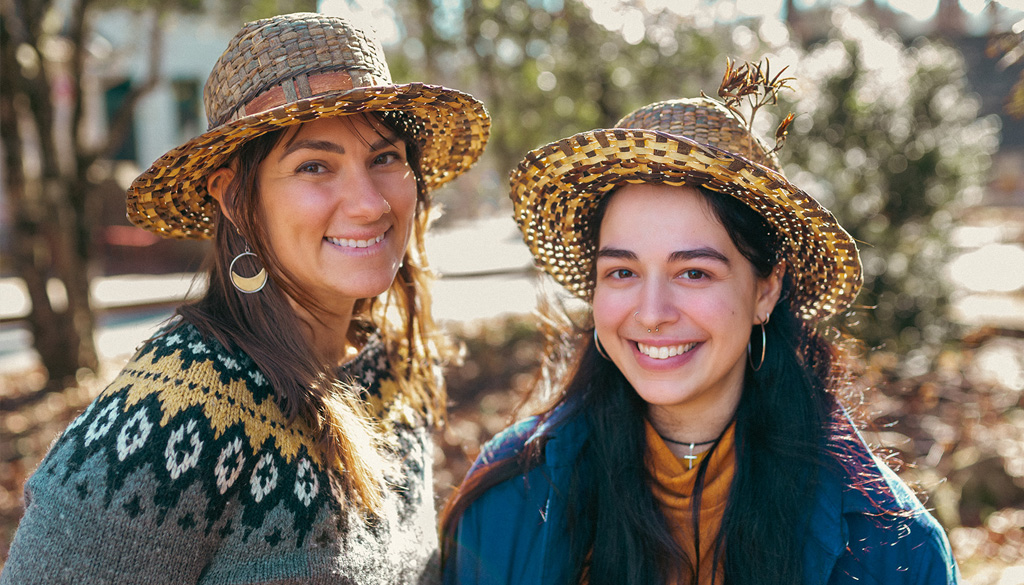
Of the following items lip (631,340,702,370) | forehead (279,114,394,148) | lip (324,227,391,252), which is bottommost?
lip (631,340,702,370)

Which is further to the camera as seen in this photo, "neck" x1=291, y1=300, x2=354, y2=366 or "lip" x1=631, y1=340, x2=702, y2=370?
"neck" x1=291, y1=300, x2=354, y2=366

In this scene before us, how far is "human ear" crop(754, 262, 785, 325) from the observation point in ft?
6.70

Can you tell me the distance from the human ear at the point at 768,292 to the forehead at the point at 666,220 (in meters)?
0.21

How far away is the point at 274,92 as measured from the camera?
1.85 metres

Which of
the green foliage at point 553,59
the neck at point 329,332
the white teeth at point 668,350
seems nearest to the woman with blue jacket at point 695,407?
the white teeth at point 668,350

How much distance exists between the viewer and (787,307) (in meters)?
2.21

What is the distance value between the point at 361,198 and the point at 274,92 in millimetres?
330

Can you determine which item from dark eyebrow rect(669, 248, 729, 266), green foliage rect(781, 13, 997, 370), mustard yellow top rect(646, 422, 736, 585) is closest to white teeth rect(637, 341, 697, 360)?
dark eyebrow rect(669, 248, 729, 266)

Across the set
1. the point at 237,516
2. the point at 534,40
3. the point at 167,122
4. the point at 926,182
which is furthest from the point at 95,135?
the point at 237,516

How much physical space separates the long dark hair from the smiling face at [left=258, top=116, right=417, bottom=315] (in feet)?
2.08

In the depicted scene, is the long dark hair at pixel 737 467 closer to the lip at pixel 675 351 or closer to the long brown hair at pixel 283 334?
the lip at pixel 675 351

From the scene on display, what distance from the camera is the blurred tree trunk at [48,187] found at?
20.8ft

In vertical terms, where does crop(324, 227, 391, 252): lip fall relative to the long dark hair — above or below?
above

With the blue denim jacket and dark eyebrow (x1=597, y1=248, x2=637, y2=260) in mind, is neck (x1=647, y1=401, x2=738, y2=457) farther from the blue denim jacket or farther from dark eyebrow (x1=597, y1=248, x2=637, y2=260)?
dark eyebrow (x1=597, y1=248, x2=637, y2=260)
